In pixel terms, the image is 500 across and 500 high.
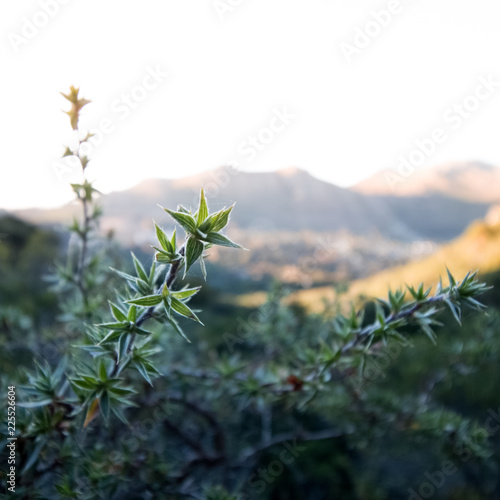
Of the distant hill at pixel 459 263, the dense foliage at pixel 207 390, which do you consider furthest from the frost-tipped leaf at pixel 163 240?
the distant hill at pixel 459 263

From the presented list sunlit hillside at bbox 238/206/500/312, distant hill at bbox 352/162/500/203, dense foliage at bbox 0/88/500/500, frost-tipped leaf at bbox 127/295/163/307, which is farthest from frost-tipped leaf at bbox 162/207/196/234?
distant hill at bbox 352/162/500/203

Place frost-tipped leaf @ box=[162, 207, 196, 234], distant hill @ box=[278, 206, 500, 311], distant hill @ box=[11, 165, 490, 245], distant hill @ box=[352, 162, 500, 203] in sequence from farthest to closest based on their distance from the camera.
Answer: distant hill @ box=[352, 162, 500, 203] → distant hill @ box=[278, 206, 500, 311] → distant hill @ box=[11, 165, 490, 245] → frost-tipped leaf @ box=[162, 207, 196, 234]

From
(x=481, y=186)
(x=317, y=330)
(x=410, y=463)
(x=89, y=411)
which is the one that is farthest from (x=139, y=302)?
(x=481, y=186)

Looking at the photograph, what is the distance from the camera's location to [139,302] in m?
0.73

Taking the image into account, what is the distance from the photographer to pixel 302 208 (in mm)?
15945

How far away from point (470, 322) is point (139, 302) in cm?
382

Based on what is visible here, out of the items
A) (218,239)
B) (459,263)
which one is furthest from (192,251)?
(459,263)

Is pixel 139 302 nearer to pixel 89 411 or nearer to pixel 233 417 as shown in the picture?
pixel 89 411

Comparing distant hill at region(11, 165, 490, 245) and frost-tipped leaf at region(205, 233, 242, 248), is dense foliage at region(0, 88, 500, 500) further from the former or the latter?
distant hill at region(11, 165, 490, 245)

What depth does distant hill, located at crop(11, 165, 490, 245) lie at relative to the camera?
4617 mm

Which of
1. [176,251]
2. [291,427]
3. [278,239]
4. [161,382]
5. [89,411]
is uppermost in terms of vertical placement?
[278,239]

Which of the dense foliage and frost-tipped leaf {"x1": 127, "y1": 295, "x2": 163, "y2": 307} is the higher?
frost-tipped leaf {"x1": 127, "y1": 295, "x2": 163, "y2": 307}

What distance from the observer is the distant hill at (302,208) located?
15.1 ft

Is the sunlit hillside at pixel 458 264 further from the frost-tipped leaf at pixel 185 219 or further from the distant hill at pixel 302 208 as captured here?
the frost-tipped leaf at pixel 185 219
